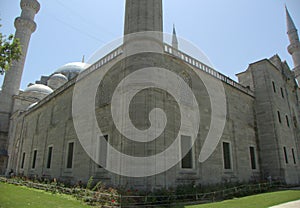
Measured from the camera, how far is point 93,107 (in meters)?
14.5

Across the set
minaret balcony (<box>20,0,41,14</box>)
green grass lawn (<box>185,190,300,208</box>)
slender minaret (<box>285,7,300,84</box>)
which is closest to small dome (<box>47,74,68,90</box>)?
minaret balcony (<box>20,0,41,14</box>)

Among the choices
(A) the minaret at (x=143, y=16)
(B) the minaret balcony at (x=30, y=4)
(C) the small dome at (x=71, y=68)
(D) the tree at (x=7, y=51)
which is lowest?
(D) the tree at (x=7, y=51)

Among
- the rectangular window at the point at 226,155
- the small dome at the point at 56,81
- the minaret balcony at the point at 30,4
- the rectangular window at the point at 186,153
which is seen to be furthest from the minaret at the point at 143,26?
the minaret balcony at the point at 30,4

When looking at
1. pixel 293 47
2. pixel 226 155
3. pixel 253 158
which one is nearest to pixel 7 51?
pixel 226 155

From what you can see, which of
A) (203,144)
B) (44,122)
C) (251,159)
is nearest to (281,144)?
(251,159)

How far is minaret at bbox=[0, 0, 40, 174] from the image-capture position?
31656 mm

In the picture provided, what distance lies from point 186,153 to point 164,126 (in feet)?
8.48

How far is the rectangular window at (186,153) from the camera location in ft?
39.6

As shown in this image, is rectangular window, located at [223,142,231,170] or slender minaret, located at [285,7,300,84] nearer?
rectangular window, located at [223,142,231,170]

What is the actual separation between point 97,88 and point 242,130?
1209 centimetres

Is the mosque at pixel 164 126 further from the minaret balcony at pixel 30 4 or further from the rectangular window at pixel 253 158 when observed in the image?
the minaret balcony at pixel 30 4

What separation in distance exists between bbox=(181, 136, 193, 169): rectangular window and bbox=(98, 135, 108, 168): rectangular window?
4.48 meters

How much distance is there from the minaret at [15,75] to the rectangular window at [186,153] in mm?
29573

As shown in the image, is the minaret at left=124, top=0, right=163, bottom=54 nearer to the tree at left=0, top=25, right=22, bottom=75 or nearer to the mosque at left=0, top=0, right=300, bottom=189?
the mosque at left=0, top=0, right=300, bottom=189
